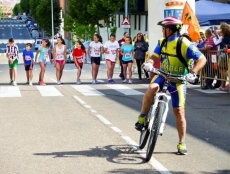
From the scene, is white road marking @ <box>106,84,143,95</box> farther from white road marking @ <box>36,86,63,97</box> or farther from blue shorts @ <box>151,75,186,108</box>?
blue shorts @ <box>151,75,186,108</box>

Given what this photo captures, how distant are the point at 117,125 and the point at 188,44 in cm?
339

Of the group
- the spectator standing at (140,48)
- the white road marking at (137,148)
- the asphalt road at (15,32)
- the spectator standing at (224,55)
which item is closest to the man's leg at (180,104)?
the white road marking at (137,148)

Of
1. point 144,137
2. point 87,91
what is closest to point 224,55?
point 87,91

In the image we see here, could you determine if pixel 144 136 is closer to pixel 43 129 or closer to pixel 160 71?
pixel 160 71

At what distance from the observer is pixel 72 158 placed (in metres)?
8.27

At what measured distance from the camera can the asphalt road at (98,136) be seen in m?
7.84

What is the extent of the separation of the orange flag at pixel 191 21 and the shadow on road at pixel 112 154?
43.6 feet

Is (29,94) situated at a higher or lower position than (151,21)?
lower

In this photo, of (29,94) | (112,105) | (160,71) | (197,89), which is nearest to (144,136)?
(160,71)

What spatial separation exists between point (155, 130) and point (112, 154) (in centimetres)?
89

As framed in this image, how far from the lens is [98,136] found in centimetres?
1009

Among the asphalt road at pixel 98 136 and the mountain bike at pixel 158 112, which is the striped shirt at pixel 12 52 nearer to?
the asphalt road at pixel 98 136

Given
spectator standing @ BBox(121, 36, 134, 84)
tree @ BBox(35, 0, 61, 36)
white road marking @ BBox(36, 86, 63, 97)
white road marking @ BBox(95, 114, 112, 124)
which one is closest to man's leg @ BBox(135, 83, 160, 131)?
white road marking @ BBox(95, 114, 112, 124)

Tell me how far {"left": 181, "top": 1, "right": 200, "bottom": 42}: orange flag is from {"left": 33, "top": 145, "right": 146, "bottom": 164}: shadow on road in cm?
1329
